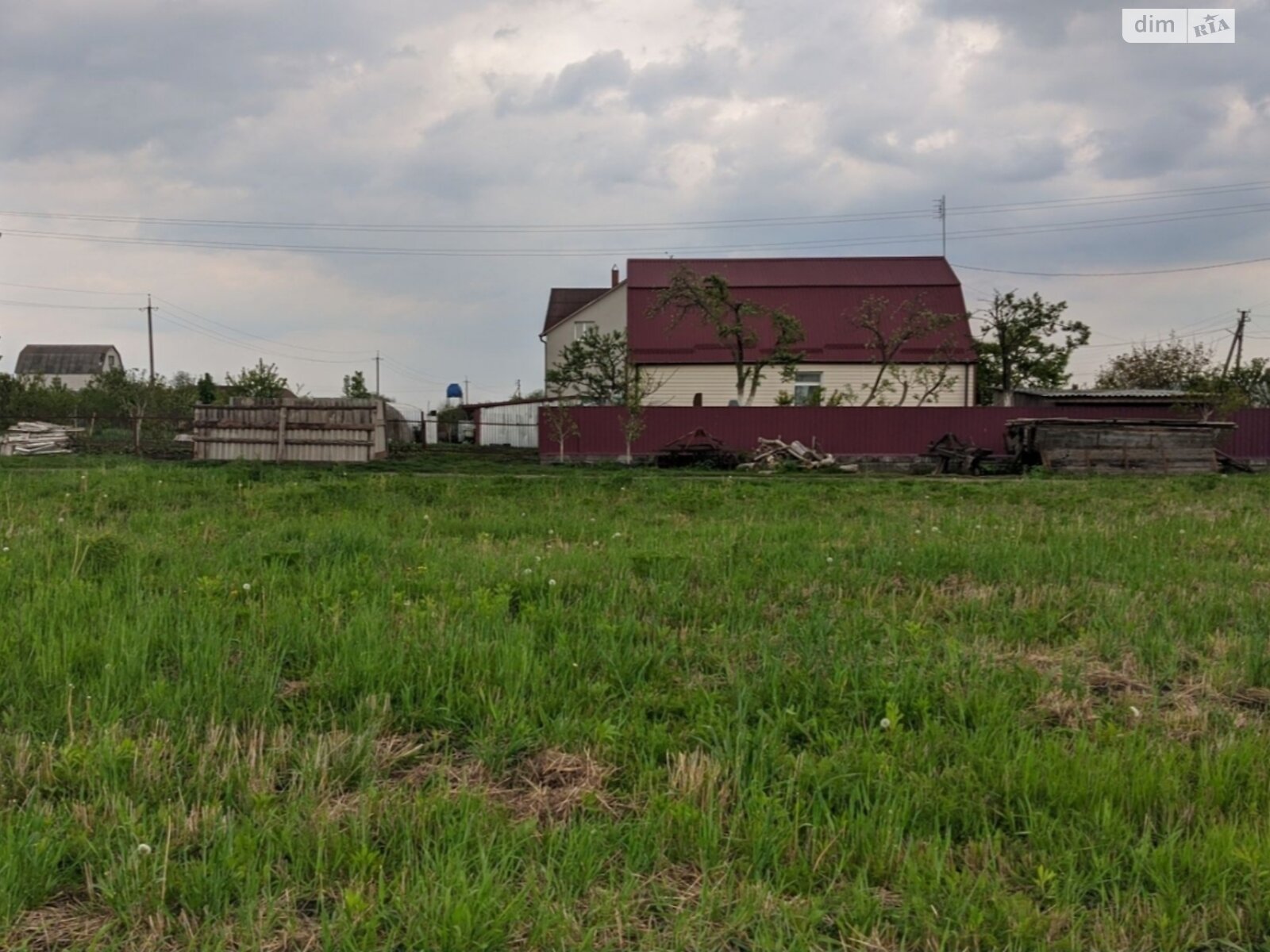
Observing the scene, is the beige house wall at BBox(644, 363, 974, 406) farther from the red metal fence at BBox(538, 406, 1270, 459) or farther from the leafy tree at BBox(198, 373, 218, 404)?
the leafy tree at BBox(198, 373, 218, 404)

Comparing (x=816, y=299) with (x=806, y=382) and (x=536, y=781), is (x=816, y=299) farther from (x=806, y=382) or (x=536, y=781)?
(x=536, y=781)

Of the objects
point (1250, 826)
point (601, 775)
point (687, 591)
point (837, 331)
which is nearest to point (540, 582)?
point (687, 591)

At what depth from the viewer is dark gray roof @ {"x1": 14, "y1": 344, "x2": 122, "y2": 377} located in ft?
290

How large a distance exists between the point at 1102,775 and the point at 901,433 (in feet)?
78.2

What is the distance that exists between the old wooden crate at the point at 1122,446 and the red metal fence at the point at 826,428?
11.5ft

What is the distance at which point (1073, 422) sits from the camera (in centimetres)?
2192

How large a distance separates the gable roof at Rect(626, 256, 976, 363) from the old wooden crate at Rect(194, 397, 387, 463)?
13241mm

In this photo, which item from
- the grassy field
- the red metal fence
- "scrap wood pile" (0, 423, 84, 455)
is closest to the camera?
the grassy field

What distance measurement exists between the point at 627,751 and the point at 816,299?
3511 cm

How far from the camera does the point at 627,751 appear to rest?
308cm

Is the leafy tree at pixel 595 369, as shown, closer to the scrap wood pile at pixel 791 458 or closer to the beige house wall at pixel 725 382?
the beige house wall at pixel 725 382

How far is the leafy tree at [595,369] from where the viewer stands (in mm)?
35250

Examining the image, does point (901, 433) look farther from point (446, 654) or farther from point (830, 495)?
point (446, 654)

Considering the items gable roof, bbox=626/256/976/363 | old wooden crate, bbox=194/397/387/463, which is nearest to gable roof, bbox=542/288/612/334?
gable roof, bbox=626/256/976/363
